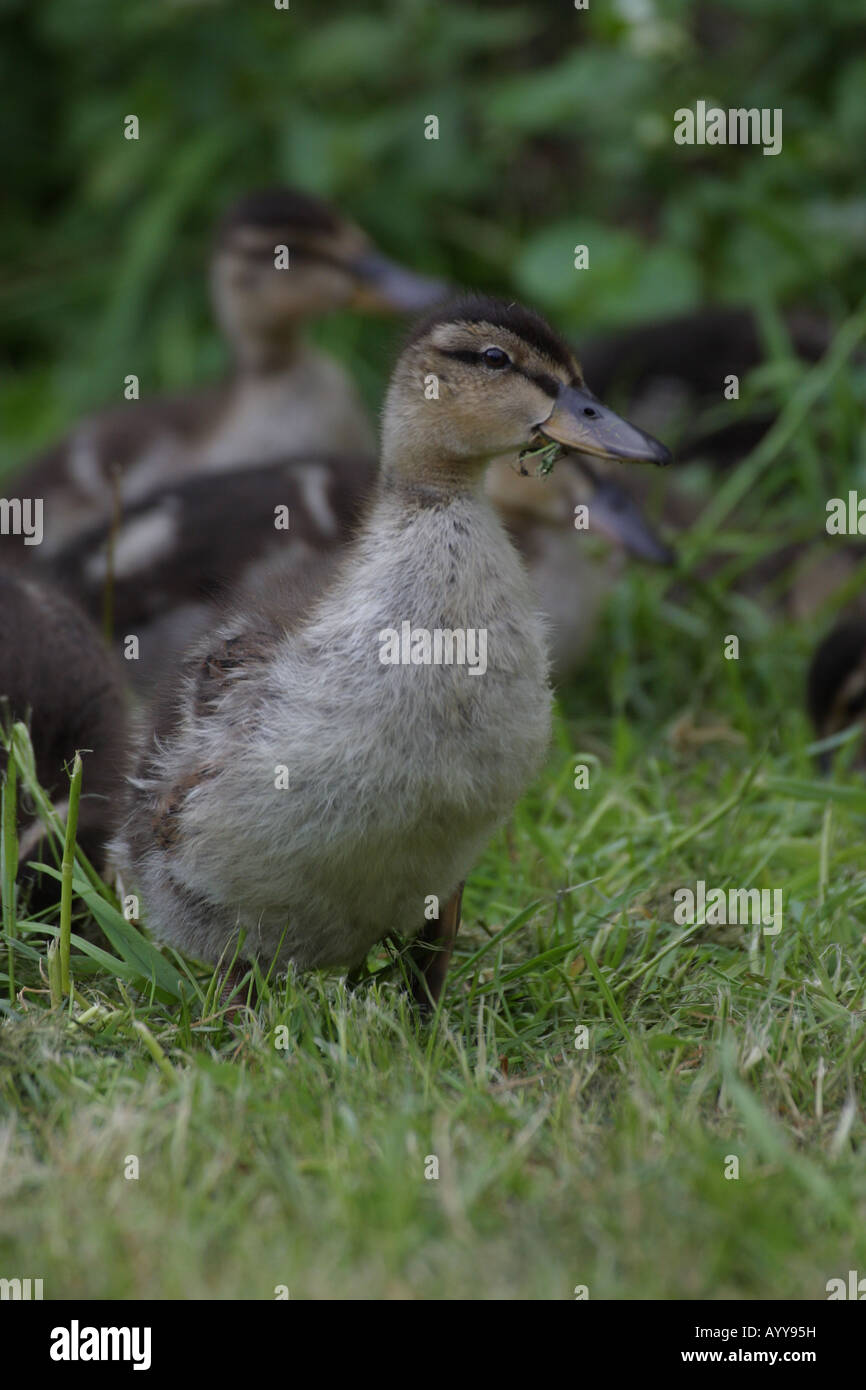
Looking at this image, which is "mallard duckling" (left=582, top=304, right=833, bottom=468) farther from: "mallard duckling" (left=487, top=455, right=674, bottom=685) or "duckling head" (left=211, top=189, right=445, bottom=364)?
"mallard duckling" (left=487, top=455, right=674, bottom=685)

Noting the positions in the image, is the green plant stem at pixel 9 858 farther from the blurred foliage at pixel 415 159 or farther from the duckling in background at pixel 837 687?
the blurred foliage at pixel 415 159

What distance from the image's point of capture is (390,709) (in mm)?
2520

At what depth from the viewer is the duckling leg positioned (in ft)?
9.10

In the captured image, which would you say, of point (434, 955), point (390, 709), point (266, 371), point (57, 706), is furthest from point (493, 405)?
point (266, 371)

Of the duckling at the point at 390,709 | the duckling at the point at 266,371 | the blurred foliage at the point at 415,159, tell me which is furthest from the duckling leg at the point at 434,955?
the blurred foliage at the point at 415,159

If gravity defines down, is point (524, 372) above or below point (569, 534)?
below

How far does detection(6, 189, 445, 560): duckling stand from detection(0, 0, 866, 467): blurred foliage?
85cm

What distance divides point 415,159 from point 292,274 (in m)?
1.48

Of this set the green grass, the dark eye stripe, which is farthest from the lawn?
the dark eye stripe

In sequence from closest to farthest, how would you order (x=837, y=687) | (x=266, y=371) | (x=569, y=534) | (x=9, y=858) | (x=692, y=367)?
1. (x=9, y=858)
2. (x=837, y=687)
3. (x=569, y=534)
4. (x=266, y=371)
5. (x=692, y=367)

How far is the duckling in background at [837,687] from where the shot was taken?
4.21m

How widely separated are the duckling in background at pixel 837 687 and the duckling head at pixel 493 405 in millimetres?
1618

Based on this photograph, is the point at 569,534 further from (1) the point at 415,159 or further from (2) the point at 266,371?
(1) the point at 415,159

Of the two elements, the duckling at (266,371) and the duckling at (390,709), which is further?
the duckling at (266,371)
